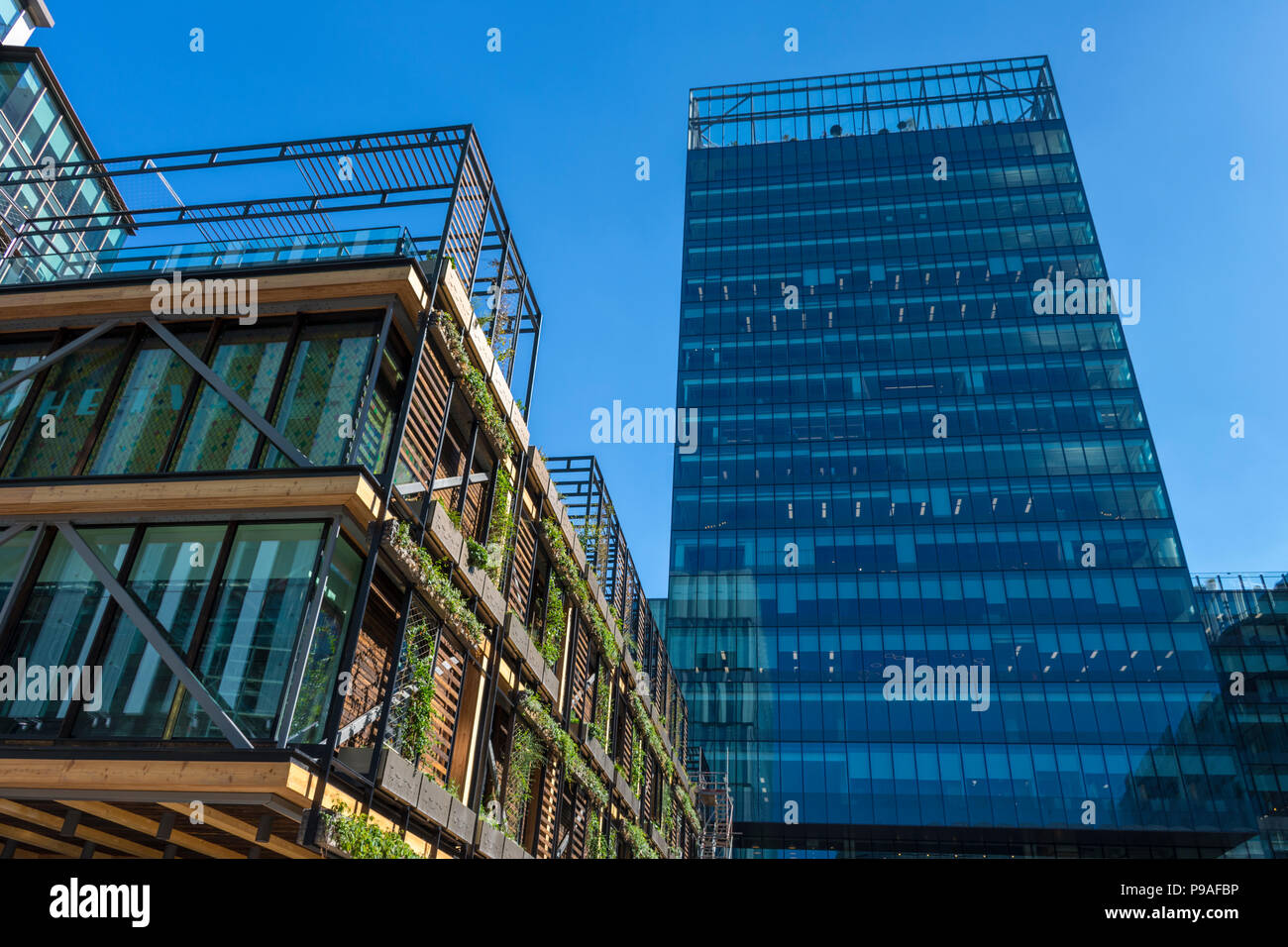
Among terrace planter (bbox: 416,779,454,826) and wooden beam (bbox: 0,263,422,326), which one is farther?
wooden beam (bbox: 0,263,422,326)

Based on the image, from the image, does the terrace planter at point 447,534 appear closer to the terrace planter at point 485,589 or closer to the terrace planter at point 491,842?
the terrace planter at point 485,589

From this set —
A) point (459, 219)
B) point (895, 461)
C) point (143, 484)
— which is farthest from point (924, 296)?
point (143, 484)

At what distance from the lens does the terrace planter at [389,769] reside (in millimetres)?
11445

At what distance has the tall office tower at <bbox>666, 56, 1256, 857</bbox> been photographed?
5284cm

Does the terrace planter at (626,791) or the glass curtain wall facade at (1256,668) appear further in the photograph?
the glass curtain wall facade at (1256,668)

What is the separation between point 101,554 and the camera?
12.2 meters

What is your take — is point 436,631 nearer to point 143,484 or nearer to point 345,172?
point 143,484

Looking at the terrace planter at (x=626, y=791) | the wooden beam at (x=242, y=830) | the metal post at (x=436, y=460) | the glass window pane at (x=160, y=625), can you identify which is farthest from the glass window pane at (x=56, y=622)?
the terrace planter at (x=626, y=791)

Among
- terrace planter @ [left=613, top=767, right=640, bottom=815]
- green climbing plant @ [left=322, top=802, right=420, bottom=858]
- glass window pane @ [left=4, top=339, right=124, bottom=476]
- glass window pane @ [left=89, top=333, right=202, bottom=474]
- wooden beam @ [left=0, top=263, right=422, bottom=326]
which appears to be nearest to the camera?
green climbing plant @ [left=322, top=802, right=420, bottom=858]

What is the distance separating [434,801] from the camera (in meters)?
13.0


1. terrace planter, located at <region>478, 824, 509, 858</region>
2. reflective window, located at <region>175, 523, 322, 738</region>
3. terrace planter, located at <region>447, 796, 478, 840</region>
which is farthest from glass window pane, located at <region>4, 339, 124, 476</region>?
terrace planter, located at <region>478, 824, 509, 858</region>

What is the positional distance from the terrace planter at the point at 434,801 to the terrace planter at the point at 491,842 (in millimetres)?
1418

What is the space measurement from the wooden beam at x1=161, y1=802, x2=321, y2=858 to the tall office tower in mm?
45779

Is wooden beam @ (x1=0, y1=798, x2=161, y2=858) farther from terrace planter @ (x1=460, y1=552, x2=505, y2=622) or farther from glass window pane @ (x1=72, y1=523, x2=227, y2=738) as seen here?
terrace planter @ (x1=460, y1=552, x2=505, y2=622)
